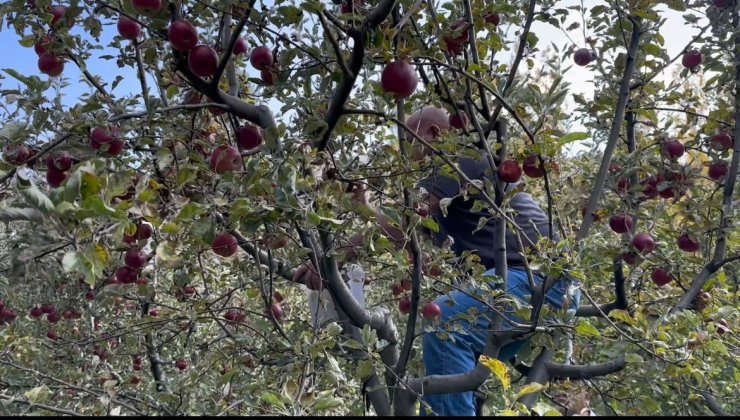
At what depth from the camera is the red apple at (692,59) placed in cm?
239

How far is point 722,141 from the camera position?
227 cm

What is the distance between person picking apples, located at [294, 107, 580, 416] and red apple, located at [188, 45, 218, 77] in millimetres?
575

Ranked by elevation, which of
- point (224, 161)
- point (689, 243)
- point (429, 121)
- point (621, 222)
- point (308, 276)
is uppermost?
point (429, 121)

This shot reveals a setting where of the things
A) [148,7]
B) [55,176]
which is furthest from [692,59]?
[55,176]

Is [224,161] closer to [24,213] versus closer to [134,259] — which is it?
[134,259]

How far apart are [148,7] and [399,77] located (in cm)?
72

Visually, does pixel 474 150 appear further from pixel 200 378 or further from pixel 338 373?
pixel 200 378

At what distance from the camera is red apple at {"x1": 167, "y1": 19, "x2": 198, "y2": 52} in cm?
159

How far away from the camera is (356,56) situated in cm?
139

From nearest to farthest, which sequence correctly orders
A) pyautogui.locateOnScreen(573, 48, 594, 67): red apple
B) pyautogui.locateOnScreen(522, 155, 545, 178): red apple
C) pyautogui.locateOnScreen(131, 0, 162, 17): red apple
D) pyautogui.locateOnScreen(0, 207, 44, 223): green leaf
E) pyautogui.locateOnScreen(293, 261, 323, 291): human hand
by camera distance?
1. pyautogui.locateOnScreen(0, 207, 44, 223): green leaf
2. pyautogui.locateOnScreen(131, 0, 162, 17): red apple
3. pyautogui.locateOnScreen(522, 155, 545, 178): red apple
4. pyautogui.locateOnScreen(293, 261, 323, 291): human hand
5. pyautogui.locateOnScreen(573, 48, 594, 67): red apple

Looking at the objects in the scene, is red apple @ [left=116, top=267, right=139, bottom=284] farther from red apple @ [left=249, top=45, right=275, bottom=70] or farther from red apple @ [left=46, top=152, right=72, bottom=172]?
red apple @ [left=249, top=45, right=275, bottom=70]

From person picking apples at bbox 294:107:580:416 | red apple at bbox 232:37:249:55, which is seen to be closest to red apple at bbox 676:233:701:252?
person picking apples at bbox 294:107:580:416

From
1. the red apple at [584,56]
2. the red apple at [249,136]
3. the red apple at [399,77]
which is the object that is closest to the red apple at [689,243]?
the red apple at [584,56]

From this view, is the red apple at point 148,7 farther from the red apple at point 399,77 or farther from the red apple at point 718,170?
the red apple at point 718,170
